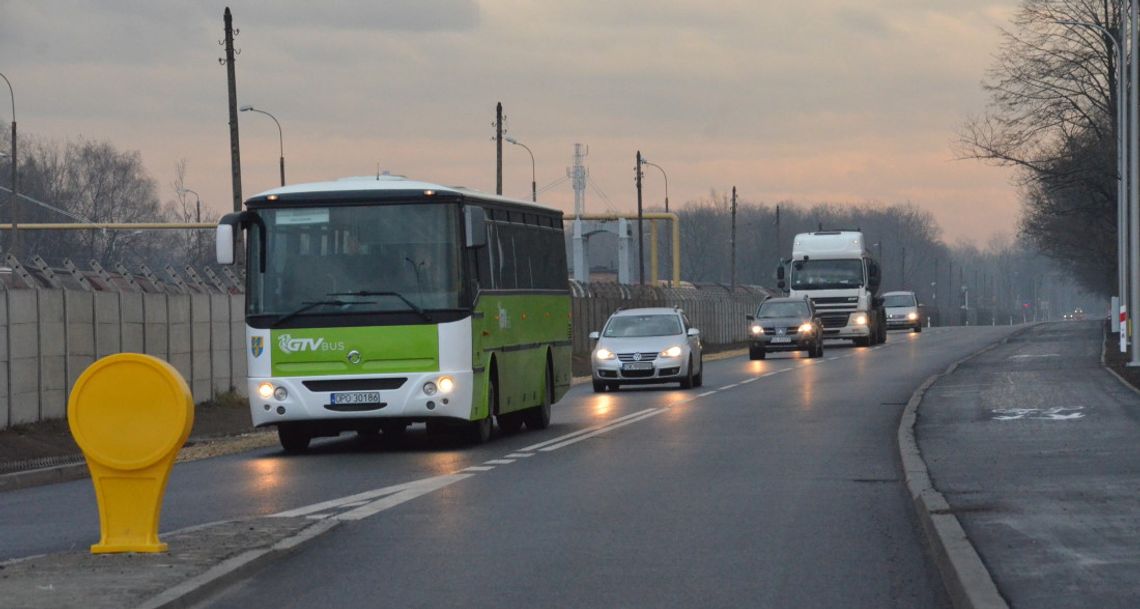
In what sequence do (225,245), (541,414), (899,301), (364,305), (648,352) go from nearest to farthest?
(225,245) < (364,305) < (541,414) < (648,352) < (899,301)

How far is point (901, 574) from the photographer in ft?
32.2

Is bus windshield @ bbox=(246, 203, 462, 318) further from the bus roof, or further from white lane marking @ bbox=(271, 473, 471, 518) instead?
white lane marking @ bbox=(271, 473, 471, 518)

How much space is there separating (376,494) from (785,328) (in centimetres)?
3817

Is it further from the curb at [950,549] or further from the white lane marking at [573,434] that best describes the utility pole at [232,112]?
the curb at [950,549]

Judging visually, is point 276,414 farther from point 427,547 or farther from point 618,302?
point 618,302

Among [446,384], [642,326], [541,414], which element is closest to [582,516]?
[446,384]

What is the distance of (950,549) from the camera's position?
383 inches

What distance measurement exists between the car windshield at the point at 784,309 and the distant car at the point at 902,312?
36415 mm

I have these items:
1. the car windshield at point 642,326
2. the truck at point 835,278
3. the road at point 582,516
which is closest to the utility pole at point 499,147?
the truck at point 835,278

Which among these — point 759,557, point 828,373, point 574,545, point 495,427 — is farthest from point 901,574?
point 828,373

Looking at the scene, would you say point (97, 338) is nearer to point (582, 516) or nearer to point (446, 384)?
point (446, 384)

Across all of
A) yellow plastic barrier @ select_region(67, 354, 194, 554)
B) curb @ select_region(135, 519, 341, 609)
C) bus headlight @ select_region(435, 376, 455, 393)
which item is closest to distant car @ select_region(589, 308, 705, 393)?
Result: bus headlight @ select_region(435, 376, 455, 393)

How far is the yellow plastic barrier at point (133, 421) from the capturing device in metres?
10.2

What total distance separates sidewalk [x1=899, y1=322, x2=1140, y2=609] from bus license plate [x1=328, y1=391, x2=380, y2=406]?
542 cm
